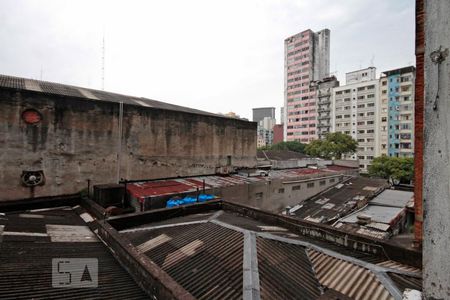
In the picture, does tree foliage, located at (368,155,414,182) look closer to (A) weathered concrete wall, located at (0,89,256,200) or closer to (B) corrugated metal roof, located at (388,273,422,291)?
(A) weathered concrete wall, located at (0,89,256,200)

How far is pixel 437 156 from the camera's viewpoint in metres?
2.63

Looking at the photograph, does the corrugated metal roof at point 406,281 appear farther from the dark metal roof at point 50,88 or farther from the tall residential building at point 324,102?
the tall residential building at point 324,102

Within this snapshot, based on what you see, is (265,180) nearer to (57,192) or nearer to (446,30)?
(57,192)

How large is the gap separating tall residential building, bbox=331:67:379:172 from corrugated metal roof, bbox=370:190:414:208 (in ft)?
127

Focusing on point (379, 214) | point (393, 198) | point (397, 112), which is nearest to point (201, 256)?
point (379, 214)

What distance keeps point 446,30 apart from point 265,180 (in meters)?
20.0

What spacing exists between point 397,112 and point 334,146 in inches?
858

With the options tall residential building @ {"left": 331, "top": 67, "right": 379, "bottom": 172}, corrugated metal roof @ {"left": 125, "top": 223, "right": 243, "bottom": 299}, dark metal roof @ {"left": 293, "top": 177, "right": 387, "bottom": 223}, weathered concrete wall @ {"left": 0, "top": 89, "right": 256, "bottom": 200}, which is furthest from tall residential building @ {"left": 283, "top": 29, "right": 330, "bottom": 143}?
corrugated metal roof @ {"left": 125, "top": 223, "right": 243, "bottom": 299}

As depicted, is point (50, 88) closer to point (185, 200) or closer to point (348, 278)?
point (185, 200)

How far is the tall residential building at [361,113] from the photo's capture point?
5866 cm

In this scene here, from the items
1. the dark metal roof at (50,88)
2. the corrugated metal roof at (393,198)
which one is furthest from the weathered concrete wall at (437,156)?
the corrugated metal roof at (393,198)

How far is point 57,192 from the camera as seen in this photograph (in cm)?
1503

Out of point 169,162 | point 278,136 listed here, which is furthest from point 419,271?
point 278,136

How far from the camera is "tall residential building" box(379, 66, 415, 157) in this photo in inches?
2062
